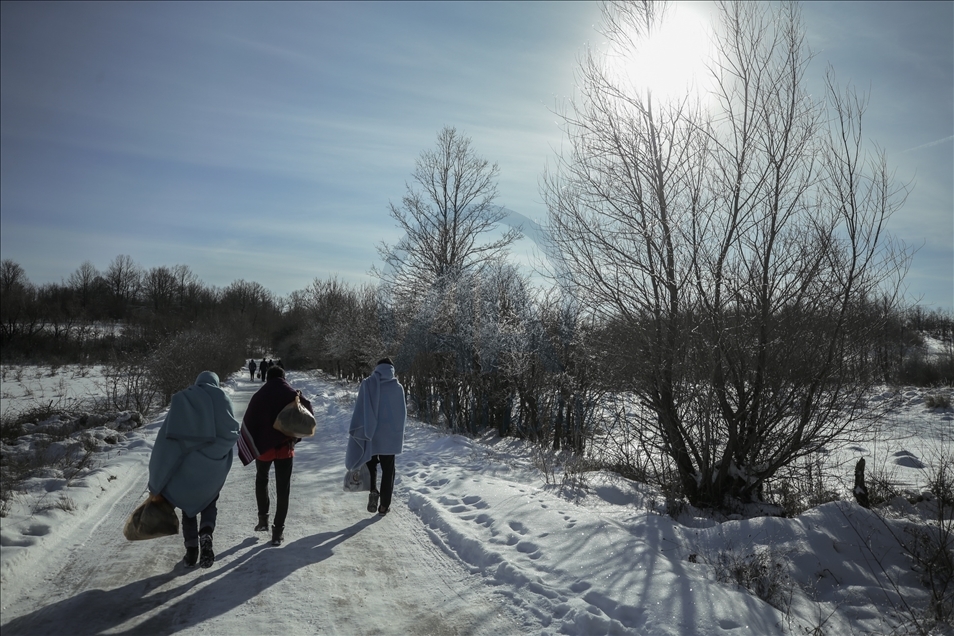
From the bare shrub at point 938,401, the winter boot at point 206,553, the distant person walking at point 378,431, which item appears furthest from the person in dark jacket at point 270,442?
the bare shrub at point 938,401

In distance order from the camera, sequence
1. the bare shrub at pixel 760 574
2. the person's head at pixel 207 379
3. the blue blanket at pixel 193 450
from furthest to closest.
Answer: the person's head at pixel 207 379 → the blue blanket at pixel 193 450 → the bare shrub at pixel 760 574

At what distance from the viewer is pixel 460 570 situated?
524 cm

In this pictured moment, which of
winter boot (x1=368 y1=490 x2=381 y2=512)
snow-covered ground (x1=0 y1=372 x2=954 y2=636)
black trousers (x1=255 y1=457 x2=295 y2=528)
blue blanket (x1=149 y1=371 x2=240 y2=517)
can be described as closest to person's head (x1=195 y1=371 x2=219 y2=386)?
blue blanket (x1=149 y1=371 x2=240 y2=517)

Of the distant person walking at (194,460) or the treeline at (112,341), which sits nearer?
the distant person walking at (194,460)

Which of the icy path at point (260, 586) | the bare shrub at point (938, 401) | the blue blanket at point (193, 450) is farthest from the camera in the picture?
the bare shrub at point (938, 401)

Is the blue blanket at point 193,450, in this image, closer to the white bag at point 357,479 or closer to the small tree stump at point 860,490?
the white bag at point 357,479

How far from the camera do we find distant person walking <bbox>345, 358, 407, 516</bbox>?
6.95 metres

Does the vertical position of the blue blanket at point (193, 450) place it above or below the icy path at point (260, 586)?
above

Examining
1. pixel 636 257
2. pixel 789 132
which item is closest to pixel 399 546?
pixel 636 257

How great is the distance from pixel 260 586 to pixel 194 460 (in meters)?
1.30

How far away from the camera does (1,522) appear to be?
530 cm

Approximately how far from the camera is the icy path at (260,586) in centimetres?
398

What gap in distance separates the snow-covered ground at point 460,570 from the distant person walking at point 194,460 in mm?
348

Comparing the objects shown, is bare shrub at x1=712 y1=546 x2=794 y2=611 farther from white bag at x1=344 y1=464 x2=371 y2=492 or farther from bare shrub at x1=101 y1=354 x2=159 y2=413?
bare shrub at x1=101 y1=354 x2=159 y2=413
